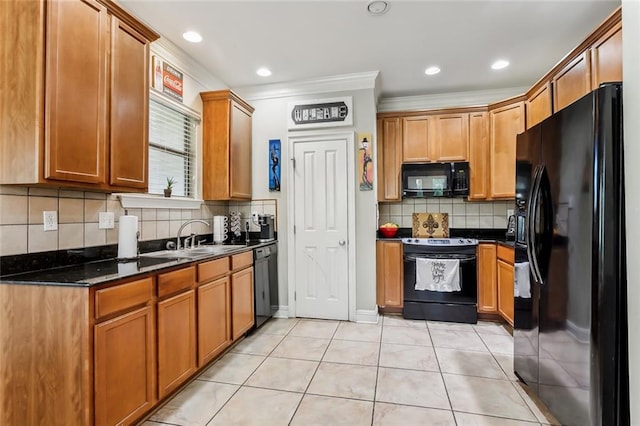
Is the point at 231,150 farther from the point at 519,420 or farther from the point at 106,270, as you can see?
the point at 519,420

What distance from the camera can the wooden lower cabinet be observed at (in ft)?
10.6

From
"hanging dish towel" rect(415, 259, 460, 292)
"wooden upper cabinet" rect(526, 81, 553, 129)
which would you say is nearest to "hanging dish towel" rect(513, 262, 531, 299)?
"hanging dish towel" rect(415, 259, 460, 292)

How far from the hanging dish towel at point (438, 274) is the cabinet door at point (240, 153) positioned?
2.18m

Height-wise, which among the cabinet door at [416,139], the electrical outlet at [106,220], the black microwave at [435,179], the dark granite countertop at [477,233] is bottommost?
the dark granite countertop at [477,233]

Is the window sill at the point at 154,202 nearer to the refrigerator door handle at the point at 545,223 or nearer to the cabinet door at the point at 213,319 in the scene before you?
the cabinet door at the point at 213,319

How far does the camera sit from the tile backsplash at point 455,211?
411 cm

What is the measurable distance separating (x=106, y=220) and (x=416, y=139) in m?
3.39

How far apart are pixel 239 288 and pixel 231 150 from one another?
145 centimetres

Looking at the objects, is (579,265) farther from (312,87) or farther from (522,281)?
(312,87)

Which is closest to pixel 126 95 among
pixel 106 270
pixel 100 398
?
pixel 106 270

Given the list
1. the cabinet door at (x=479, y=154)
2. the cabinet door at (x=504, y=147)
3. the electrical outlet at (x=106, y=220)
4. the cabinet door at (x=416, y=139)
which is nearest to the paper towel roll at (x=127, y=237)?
the electrical outlet at (x=106, y=220)

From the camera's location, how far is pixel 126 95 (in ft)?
6.82

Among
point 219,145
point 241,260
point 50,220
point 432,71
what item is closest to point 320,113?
point 219,145

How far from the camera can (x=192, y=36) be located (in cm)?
277
